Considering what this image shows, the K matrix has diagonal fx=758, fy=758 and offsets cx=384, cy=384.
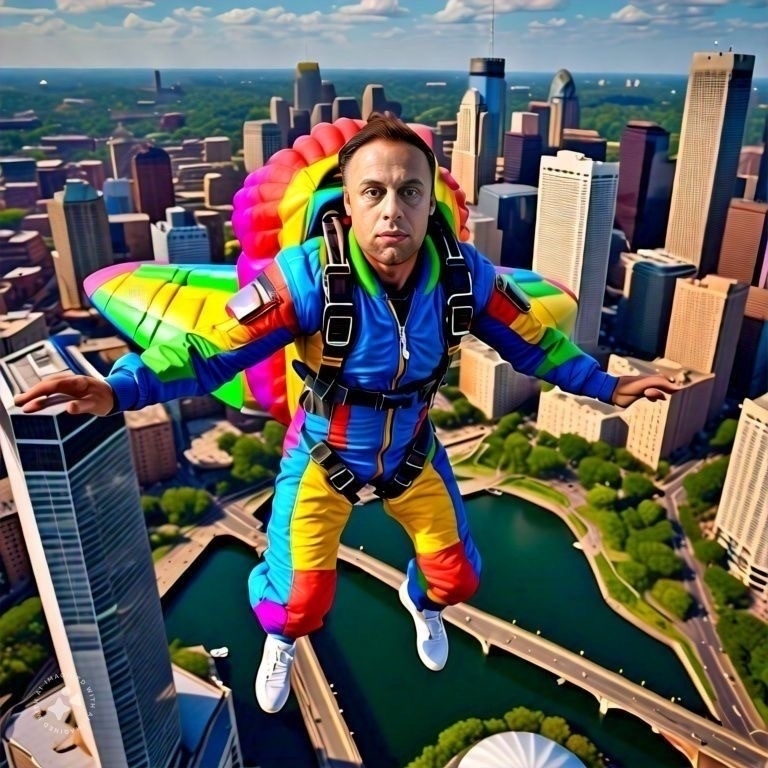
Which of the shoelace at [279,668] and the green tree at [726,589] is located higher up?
the shoelace at [279,668]

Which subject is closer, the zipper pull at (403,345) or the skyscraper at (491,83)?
the zipper pull at (403,345)

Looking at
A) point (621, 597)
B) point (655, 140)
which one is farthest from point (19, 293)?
point (655, 140)

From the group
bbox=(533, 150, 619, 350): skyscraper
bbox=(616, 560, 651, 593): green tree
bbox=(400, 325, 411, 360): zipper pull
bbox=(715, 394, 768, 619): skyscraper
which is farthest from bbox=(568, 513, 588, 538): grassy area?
bbox=(400, 325, 411, 360): zipper pull

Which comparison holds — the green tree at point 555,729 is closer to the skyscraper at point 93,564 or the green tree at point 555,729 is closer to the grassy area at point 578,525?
the skyscraper at point 93,564

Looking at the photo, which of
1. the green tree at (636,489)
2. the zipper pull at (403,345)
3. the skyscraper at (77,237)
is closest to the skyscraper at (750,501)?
the green tree at (636,489)

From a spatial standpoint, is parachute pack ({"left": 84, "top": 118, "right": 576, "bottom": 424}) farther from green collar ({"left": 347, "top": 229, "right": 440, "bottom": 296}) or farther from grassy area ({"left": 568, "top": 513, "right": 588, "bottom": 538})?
grassy area ({"left": 568, "top": 513, "right": 588, "bottom": 538})

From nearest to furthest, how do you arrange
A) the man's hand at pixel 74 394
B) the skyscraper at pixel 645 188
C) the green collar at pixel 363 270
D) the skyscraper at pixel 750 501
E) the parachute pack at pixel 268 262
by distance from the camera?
the man's hand at pixel 74 394, the green collar at pixel 363 270, the parachute pack at pixel 268 262, the skyscraper at pixel 750 501, the skyscraper at pixel 645 188
